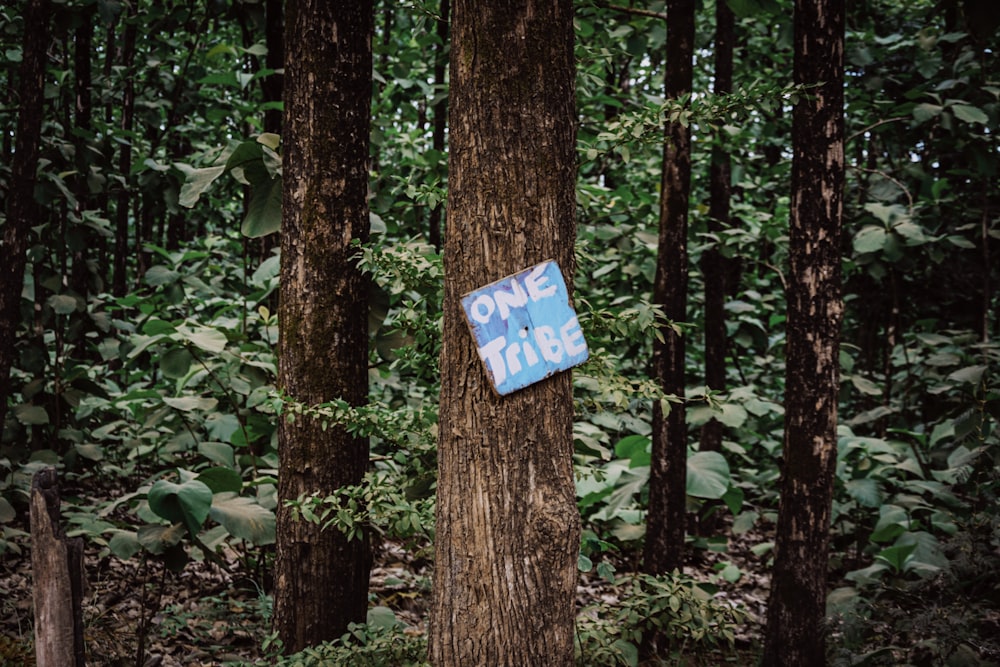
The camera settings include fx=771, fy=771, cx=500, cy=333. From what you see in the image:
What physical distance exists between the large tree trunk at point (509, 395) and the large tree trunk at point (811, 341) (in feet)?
6.13

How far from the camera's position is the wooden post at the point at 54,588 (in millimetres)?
2039

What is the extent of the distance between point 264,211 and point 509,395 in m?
1.93

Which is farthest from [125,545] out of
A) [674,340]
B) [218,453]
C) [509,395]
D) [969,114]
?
[969,114]

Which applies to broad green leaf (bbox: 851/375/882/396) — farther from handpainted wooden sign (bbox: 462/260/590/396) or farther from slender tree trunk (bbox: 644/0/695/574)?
handpainted wooden sign (bbox: 462/260/590/396)

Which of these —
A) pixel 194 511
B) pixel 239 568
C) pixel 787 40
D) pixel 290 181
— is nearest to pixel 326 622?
pixel 194 511

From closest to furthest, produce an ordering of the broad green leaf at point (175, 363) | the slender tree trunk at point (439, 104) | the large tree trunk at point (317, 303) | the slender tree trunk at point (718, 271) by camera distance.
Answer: the large tree trunk at point (317, 303)
the broad green leaf at point (175, 363)
the slender tree trunk at point (439, 104)
the slender tree trunk at point (718, 271)

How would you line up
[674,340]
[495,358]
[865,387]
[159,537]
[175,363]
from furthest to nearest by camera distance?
[865,387]
[674,340]
[175,363]
[159,537]
[495,358]

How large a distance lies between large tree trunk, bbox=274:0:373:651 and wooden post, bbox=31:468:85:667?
37.0 inches

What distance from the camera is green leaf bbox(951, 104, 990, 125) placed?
4.06 metres

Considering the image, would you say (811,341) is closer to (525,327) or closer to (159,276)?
(525,327)

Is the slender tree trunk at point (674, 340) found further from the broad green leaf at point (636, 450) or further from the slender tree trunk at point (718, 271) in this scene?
the slender tree trunk at point (718, 271)

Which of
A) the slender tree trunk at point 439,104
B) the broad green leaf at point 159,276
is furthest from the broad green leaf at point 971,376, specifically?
the broad green leaf at point 159,276

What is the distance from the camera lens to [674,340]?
3811 millimetres

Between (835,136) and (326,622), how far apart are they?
293 centimetres
